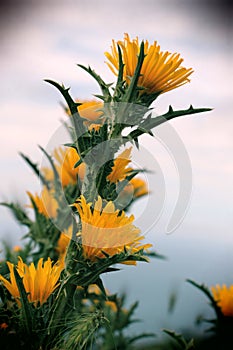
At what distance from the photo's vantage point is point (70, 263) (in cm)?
53

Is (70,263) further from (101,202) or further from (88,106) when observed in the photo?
(88,106)

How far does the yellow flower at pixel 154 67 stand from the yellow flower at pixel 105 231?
0.13 meters

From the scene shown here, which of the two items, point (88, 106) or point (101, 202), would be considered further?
point (88, 106)

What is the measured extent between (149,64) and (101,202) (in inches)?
5.5

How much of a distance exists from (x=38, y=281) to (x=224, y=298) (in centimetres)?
37

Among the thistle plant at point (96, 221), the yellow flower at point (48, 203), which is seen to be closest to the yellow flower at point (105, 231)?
the thistle plant at point (96, 221)

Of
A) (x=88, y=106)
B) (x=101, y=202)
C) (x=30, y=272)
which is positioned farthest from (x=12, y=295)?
(x=88, y=106)

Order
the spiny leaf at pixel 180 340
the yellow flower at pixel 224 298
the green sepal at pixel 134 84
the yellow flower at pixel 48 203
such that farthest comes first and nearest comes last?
the yellow flower at pixel 48 203 → the yellow flower at pixel 224 298 → the spiny leaf at pixel 180 340 → the green sepal at pixel 134 84

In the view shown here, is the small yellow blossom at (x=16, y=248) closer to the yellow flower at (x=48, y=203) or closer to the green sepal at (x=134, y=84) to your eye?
the yellow flower at (x=48, y=203)

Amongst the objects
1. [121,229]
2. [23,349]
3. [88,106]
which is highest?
[88,106]

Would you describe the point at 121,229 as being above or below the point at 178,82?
below

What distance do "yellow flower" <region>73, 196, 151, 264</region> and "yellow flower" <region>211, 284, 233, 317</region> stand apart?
12.1 inches

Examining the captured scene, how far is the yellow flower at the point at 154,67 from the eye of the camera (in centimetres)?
52

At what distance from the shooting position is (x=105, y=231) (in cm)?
51
